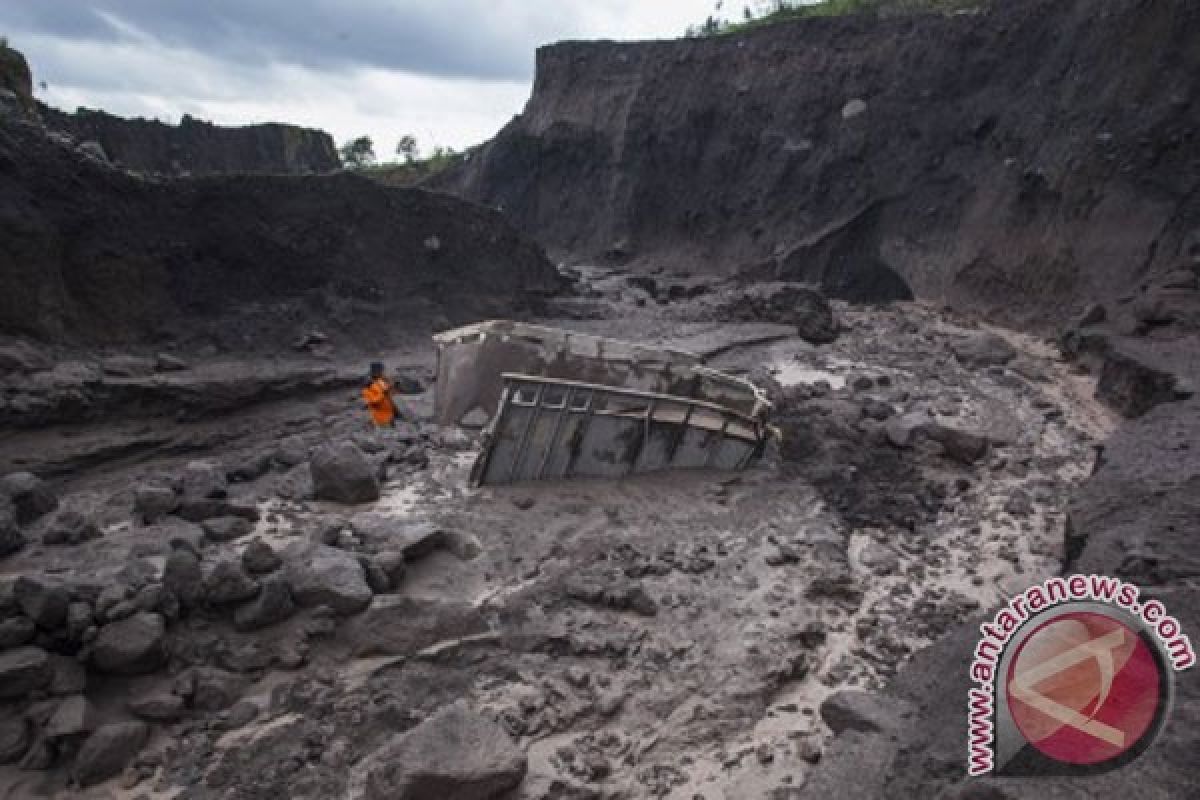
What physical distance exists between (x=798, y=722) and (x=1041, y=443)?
570cm

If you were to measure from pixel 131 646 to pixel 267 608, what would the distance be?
72 cm

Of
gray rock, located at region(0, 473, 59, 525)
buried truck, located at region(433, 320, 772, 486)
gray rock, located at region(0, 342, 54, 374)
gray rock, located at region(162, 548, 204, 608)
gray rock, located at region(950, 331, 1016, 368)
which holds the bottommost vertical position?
gray rock, located at region(0, 473, 59, 525)

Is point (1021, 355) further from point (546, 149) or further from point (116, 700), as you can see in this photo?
point (546, 149)

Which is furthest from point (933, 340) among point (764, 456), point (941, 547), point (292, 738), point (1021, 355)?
point (292, 738)

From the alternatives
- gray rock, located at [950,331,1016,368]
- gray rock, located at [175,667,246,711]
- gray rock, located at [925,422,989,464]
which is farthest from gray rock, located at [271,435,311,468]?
gray rock, located at [950,331,1016,368]

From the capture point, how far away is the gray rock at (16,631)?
4078 millimetres

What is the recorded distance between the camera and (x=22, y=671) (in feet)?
13.0

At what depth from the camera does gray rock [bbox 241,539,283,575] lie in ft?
16.4

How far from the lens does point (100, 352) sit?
30.9 feet

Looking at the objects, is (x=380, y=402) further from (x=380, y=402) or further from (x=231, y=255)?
(x=231, y=255)

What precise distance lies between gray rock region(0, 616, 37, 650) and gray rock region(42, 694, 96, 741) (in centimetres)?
44

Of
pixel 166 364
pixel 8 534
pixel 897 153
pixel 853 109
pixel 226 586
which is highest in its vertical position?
pixel 853 109

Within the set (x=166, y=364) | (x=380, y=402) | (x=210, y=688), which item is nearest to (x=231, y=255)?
(x=166, y=364)

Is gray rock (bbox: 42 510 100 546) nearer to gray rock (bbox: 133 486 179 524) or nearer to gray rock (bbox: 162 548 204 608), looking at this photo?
gray rock (bbox: 133 486 179 524)
